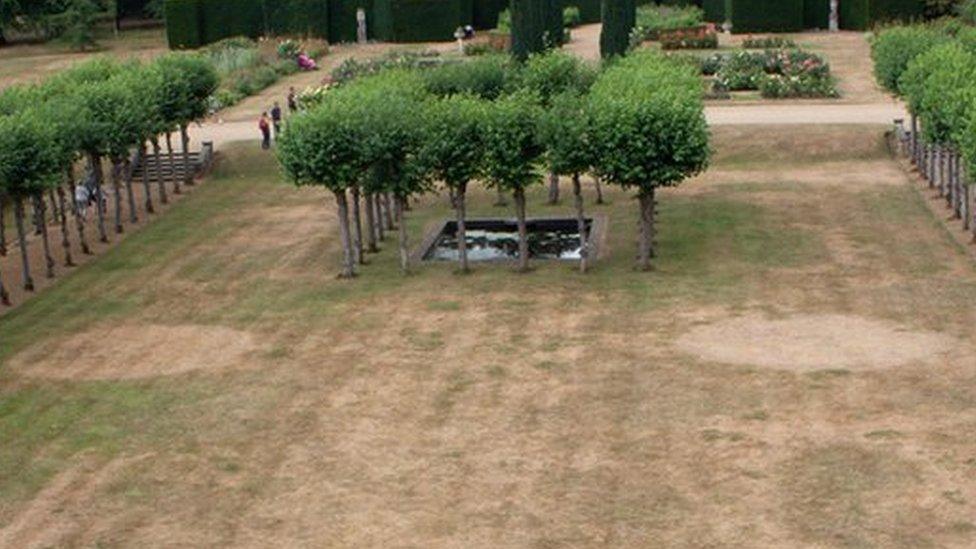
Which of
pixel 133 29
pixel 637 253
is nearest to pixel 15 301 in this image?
pixel 637 253

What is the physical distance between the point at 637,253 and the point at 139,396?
66.9 ft

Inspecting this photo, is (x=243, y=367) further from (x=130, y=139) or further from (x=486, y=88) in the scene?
(x=486, y=88)

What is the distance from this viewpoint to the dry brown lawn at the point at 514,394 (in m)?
33.8

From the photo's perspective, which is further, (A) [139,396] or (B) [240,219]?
(B) [240,219]

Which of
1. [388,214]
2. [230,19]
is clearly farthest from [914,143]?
[230,19]

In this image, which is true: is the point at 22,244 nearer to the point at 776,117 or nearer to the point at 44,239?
the point at 44,239

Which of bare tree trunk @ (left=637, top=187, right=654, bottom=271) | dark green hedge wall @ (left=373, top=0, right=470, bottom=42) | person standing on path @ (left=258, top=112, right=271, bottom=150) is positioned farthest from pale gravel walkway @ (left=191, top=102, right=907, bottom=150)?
dark green hedge wall @ (left=373, top=0, right=470, bottom=42)

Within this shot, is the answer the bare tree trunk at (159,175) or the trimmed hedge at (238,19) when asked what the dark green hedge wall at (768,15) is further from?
the bare tree trunk at (159,175)

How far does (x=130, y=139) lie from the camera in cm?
6419

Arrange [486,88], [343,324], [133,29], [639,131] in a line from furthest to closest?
[133,29], [486,88], [639,131], [343,324]

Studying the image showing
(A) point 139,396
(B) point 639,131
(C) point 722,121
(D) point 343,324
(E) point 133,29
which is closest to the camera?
(A) point 139,396

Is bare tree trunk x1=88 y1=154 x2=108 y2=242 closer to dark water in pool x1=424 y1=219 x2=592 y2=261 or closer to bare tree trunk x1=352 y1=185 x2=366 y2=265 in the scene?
bare tree trunk x1=352 y1=185 x2=366 y2=265

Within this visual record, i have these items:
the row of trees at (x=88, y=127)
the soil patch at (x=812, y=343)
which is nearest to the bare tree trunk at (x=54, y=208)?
the row of trees at (x=88, y=127)

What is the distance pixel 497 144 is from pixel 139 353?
13.7 metres
